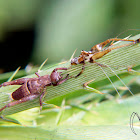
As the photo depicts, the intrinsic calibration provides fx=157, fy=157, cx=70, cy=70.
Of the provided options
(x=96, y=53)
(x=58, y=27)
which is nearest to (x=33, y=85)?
(x=96, y=53)

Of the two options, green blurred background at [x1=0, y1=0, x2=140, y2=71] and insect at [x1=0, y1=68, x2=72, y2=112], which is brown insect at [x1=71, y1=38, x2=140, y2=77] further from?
green blurred background at [x1=0, y1=0, x2=140, y2=71]

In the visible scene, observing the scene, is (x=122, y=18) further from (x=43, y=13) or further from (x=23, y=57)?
(x=23, y=57)

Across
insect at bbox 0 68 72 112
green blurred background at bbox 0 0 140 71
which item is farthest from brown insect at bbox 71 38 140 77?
green blurred background at bbox 0 0 140 71

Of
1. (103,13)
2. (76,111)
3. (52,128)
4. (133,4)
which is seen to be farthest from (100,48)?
(133,4)

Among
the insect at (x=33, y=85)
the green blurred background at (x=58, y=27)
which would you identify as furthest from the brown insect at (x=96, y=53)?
the green blurred background at (x=58, y=27)

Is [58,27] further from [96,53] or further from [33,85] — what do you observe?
[96,53]

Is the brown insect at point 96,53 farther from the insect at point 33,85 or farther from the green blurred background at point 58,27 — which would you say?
the green blurred background at point 58,27

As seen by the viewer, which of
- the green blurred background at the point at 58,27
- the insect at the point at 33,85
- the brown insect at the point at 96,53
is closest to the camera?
the brown insect at the point at 96,53

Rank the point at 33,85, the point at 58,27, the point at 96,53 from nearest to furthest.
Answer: the point at 96,53, the point at 33,85, the point at 58,27
